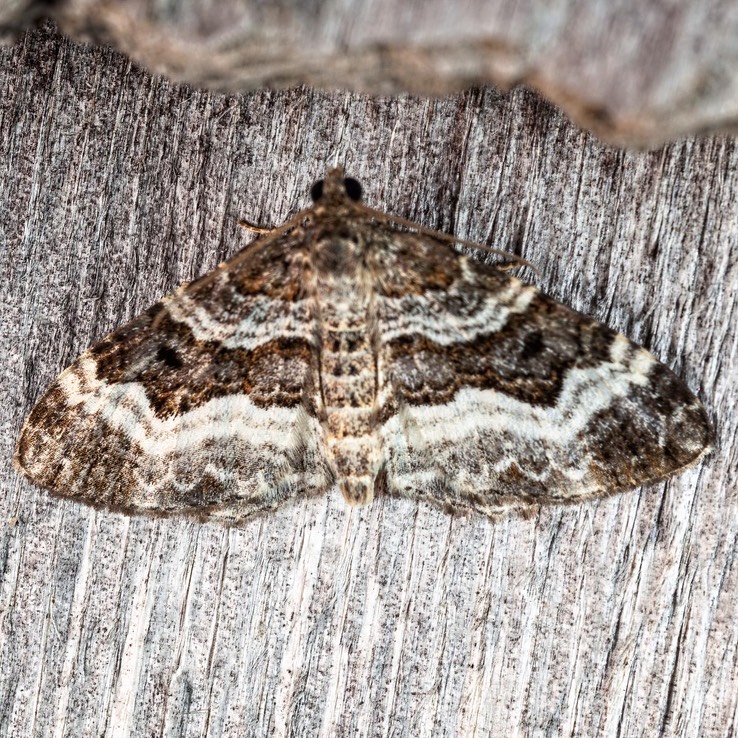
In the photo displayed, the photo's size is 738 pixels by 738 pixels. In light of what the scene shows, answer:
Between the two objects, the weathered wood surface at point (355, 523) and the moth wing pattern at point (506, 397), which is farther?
the weathered wood surface at point (355, 523)

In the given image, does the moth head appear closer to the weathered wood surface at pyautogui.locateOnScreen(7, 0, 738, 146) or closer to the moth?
the moth

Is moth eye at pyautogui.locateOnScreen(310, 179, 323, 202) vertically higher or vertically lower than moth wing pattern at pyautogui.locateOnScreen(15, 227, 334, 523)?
higher

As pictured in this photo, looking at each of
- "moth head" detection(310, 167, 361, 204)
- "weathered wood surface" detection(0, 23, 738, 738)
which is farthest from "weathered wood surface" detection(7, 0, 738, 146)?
"weathered wood surface" detection(0, 23, 738, 738)

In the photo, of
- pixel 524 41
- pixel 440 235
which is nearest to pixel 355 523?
pixel 440 235

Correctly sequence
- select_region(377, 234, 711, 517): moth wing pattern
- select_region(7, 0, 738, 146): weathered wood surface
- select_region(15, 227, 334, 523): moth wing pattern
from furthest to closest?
select_region(15, 227, 334, 523): moth wing pattern < select_region(377, 234, 711, 517): moth wing pattern < select_region(7, 0, 738, 146): weathered wood surface

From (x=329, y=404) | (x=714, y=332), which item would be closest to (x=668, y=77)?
(x=714, y=332)

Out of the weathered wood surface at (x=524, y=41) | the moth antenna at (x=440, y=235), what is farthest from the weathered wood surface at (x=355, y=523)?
the weathered wood surface at (x=524, y=41)

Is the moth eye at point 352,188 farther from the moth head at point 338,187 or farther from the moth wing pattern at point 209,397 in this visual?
the moth wing pattern at point 209,397
